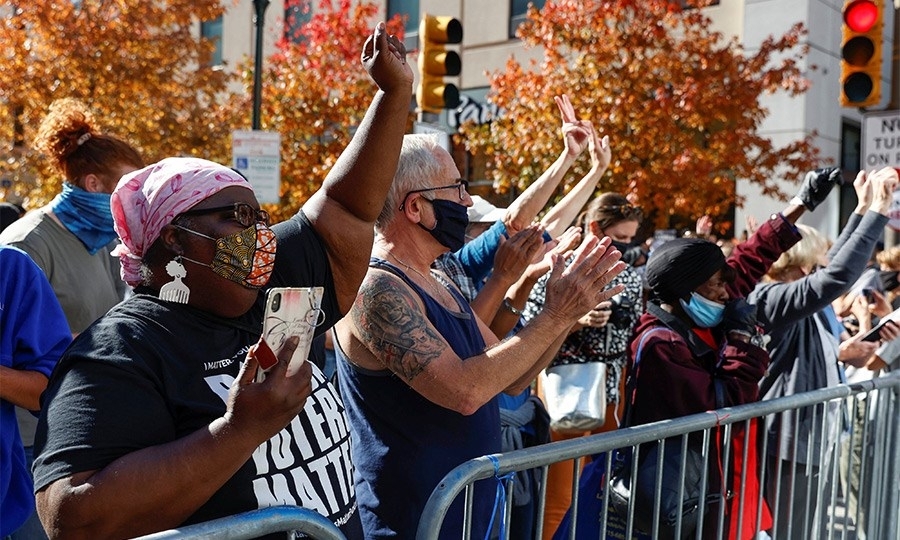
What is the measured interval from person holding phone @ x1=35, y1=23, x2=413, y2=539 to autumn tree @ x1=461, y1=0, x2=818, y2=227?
12324mm

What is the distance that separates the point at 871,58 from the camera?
7625 millimetres

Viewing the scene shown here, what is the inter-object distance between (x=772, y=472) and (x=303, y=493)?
10.7 ft

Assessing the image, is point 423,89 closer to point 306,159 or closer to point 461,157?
point 306,159

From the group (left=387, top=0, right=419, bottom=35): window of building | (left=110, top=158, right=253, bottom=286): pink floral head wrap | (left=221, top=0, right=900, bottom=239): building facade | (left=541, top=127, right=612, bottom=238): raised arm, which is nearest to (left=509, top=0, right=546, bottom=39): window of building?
(left=221, top=0, right=900, bottom=239): building facade

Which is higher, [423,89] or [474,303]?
[423,89]

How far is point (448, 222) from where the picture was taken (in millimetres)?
3066

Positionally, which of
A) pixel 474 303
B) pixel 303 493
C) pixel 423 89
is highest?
pixel 423 89

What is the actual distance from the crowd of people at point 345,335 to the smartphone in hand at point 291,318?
0.08ft

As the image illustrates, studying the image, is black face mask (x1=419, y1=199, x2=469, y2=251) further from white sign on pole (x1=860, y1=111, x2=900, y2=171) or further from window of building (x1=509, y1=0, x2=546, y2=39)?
window of building (x1=509, y1=0, x2=546, y2=39)

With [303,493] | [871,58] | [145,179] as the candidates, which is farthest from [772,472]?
[871,58]

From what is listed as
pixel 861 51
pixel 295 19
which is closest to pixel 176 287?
pixel 861 51

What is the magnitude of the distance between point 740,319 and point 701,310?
0.16 meters

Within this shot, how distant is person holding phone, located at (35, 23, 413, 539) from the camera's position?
174 cm

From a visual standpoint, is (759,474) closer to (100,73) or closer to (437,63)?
(437,63)
